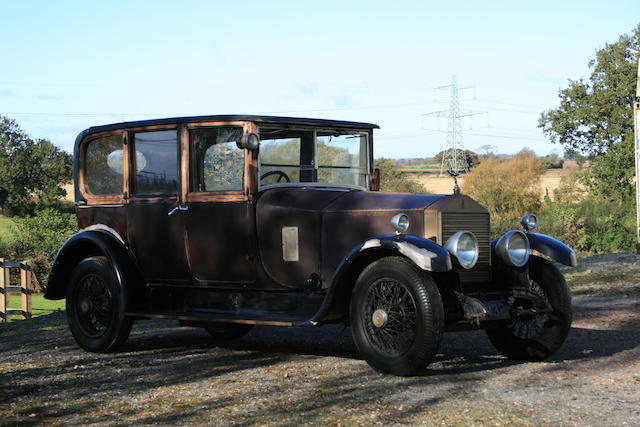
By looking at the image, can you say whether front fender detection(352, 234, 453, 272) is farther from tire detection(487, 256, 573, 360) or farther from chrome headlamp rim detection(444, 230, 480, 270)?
tire detection(487, 256, 573, 360)

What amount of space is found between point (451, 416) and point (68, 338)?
18.9ft

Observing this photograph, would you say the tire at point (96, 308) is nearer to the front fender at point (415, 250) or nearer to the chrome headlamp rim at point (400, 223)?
the front fender at point (415, 250)

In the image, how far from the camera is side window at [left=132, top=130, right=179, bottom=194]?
25.3 feet

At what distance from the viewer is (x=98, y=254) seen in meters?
8.30

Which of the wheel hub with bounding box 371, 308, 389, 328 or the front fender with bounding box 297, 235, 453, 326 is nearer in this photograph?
the front fender with bounding box 297, 235, 453, 326

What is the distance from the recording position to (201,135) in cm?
756

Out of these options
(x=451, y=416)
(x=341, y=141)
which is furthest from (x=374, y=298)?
(x=341, y=141)

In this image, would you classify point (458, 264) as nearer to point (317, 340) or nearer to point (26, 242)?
point (317, 340)

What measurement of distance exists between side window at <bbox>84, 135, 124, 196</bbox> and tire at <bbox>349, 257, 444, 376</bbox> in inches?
121

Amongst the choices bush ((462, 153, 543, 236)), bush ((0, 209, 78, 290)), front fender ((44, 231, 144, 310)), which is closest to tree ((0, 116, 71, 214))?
bush ((0, 209, 78, 290))

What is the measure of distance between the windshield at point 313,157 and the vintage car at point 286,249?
13mm

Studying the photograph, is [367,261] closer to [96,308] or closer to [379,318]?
[379,318]

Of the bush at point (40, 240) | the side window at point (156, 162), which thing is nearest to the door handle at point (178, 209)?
the side window at point (156, 162)

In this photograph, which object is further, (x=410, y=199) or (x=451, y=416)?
(x=410, y=199)
